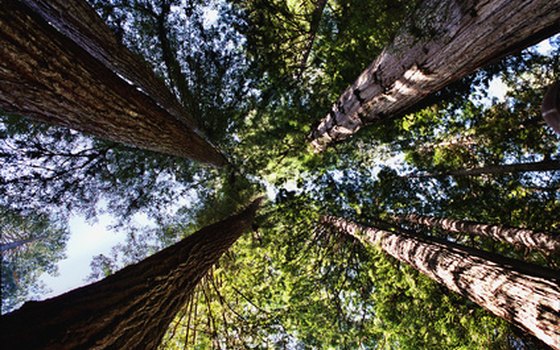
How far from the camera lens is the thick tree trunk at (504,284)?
1743 mm

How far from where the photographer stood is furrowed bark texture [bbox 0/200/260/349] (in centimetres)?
102

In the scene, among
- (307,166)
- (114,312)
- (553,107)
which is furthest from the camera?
(307,166)

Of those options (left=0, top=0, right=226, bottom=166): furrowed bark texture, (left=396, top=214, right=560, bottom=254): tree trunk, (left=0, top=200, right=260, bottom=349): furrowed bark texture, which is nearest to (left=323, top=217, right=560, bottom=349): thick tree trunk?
(left=0, top=200, right=260, bottom=349): furrowed bark texture

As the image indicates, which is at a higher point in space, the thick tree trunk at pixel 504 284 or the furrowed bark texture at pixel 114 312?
the furrowed bark texture at pixel 114 312

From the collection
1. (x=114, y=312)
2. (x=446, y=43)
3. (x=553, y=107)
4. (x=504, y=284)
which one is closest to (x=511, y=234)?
(x=553, y=107)

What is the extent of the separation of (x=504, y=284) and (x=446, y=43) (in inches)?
86.1

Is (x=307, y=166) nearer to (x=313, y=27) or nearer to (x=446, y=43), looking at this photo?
(x=313, y=27)

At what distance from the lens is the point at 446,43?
89.5 inches

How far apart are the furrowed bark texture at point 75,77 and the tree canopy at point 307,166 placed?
151cm

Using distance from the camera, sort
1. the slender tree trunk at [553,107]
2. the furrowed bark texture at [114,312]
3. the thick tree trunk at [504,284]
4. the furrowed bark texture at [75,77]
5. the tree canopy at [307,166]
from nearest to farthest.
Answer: the furrowed bark texture at [114,312] < the furrowed bark texture at [75,77] < the thick tree trunk at [504,284] < the slender tree trunk at [553,107] < the tree canopy at [307,166]

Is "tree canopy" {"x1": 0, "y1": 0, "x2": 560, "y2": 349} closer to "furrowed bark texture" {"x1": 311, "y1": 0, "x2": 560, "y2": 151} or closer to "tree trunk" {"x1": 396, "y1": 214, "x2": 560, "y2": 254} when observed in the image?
"tree trunk" {"x1": 396, "y1": 214, "x2": 560, "y2": 254}

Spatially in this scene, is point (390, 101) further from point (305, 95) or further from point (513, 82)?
point (513, 82)

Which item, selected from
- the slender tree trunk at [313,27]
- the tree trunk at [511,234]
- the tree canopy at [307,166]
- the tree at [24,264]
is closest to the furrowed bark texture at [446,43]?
the tree canopy at [307,166]

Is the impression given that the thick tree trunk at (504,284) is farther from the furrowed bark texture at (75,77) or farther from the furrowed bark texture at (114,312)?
the furrowed bark texture at (75,77)
